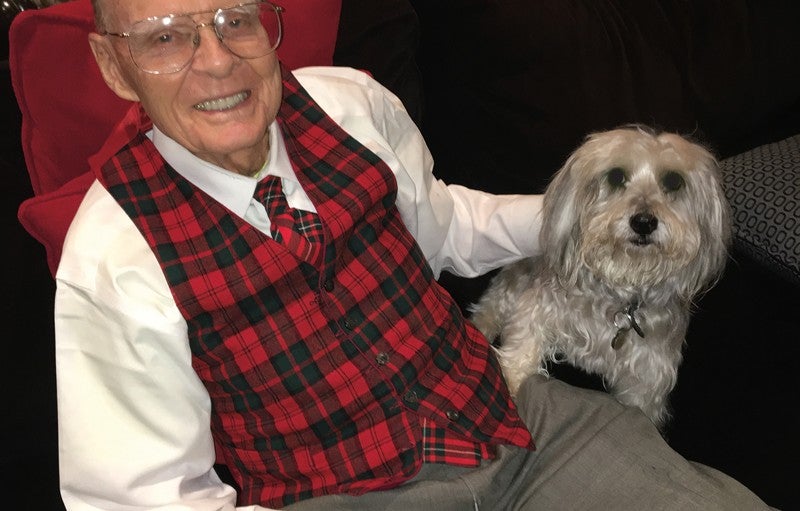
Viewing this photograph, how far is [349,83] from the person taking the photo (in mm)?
1463

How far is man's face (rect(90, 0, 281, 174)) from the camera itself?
3.55 ft

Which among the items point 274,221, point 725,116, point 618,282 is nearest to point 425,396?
point 274,221

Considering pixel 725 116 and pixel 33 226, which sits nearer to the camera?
pixel 33 226

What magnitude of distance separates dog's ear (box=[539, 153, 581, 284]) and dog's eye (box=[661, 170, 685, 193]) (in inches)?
7.3

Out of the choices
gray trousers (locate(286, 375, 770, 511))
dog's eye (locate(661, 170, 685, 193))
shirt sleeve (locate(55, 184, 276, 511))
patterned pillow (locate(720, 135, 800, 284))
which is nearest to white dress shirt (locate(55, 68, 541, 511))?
shirt sleeve (locate(55, 184, 276, 511))

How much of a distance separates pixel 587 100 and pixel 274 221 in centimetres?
113

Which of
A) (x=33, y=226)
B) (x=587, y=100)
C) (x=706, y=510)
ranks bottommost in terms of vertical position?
(x=706, y=510)

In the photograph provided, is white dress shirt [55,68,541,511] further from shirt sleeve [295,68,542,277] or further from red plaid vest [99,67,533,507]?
shirt sleeve [295,68,542,277]

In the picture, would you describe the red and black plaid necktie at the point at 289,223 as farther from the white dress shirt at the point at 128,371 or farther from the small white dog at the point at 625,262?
the small white dog at the point at 625,262

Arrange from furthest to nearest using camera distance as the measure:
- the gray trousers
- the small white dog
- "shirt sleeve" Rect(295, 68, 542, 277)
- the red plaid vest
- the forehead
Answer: the small white dog → "shirt sleeve" Rect(295, 68, 542, 277) → the gray trousers → the red plaid vest → the forehead

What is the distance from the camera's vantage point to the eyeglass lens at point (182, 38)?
1072mm

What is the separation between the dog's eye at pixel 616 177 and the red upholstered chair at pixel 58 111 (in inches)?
40.0

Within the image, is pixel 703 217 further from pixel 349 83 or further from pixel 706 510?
pixel 349 83

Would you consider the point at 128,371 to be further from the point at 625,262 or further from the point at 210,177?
the point at 625,262
